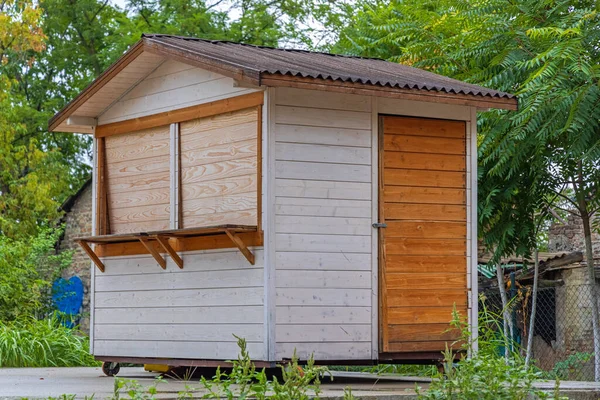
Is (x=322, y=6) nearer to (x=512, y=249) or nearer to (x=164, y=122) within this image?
(x=512, y=249)

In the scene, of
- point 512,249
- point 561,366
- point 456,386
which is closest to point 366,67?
point 512,249

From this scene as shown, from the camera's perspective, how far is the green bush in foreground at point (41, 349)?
14305 mm

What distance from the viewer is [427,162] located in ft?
32.7

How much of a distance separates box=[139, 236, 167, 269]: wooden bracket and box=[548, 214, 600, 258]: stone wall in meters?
11.9

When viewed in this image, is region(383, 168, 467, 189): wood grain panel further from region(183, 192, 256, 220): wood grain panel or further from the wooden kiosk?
region(183, 192, 256, 220): wood grain panel

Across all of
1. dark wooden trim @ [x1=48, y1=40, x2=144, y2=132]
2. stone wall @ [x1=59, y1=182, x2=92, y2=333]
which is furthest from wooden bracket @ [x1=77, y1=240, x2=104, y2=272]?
stone wall @ [x1=59, y1=182, x2=92, y2=333]

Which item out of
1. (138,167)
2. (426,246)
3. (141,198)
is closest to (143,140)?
(138,167)

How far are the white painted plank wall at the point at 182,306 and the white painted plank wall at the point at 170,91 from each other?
1.51m

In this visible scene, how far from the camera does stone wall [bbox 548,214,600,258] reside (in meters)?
20.5

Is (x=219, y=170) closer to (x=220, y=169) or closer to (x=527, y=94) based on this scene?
(x=220, y=169)

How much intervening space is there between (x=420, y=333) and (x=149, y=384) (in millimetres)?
2537

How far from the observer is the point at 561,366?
1639 cm

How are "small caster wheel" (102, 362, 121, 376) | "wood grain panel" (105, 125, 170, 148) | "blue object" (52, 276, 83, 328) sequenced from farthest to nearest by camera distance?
"blue object" (52, 276, 83, 328), "small caster wheel" (102, 362, 121, 376), "wood grain panel" (105, 125, 170, 148)

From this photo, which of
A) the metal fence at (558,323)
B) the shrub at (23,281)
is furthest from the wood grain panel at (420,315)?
the shrub at (23,281)
